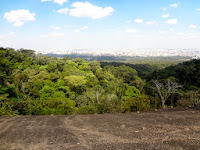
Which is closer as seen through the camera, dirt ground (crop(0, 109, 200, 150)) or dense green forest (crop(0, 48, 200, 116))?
dirt ground (crop(0, 109, 200, 150))

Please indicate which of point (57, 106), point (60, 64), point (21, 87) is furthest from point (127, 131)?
point (60, 64)

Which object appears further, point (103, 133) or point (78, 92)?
point (78, 92)

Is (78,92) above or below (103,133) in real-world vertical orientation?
below

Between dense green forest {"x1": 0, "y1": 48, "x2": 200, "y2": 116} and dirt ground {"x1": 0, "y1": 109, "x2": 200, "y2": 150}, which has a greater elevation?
dirt ground {"x1": 0, "y1": 109, "x2": 200, "y2": 150}

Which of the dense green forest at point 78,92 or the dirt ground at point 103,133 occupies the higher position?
the dirt ground at point 103,133

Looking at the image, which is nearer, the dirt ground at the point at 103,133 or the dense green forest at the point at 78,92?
the dirt ground at the point at 103,133
